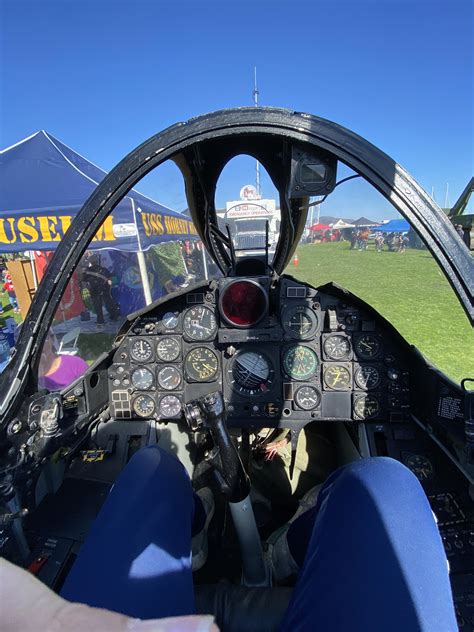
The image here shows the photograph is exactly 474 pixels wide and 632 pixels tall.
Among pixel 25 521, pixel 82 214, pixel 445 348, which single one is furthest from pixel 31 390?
pixel 445 348

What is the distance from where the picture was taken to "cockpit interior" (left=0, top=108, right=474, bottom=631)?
4.90 feet

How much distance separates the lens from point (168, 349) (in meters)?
2.73

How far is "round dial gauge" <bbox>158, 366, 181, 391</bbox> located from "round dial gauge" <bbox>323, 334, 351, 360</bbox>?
110 centimetres

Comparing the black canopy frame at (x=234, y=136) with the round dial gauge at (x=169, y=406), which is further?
the round dial gauge at (x=169, y=406)

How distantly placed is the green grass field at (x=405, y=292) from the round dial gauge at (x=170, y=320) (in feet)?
3.24

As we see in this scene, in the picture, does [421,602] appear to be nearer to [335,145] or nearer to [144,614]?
[144,614]

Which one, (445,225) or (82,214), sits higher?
(82,214)

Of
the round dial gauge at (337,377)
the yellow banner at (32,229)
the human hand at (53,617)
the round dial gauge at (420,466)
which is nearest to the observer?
the human hand at (53,617)

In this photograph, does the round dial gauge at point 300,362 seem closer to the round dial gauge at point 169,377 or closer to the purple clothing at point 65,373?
the round dial gauge at point 169,377

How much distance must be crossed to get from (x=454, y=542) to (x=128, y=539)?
1447mm

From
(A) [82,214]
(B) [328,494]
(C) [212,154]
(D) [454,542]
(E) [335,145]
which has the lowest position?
(D) [454,542]

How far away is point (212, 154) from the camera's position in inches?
85.0

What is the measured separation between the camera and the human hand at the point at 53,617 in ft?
1.39

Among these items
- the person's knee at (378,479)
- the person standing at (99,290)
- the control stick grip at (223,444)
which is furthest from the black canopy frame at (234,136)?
the person standing at (99,290)
